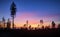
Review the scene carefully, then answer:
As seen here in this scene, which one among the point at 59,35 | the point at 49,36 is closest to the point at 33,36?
the point at 49,36

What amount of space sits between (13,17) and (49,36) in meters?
22.5

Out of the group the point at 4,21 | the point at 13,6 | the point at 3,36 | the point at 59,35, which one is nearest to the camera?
the point at 3,36

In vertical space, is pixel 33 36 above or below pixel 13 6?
below

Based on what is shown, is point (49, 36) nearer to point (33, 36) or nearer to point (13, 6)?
point (33, 36)

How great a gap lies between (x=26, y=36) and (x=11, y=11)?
22.9 m

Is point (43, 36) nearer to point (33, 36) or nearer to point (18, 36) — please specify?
point (33, 36)

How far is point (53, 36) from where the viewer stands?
23.0 metres

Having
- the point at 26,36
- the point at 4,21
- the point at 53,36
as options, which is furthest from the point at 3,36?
the point at 4,21

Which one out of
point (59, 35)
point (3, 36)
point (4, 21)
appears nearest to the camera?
point (3, 36)

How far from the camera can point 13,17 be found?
43.3 meters

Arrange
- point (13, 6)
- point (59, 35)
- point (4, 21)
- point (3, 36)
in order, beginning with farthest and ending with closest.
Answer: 1. point (4, 21)
2. point (13, 6)
3. point (59, 35)
4. point (3, 36)

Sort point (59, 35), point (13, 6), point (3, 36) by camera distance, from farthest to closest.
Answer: point (13, 6) < point (59, 35) < point (3, 36)

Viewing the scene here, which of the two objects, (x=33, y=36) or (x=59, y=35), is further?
(x=59, y=35)

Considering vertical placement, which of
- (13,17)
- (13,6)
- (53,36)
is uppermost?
(13,6)
